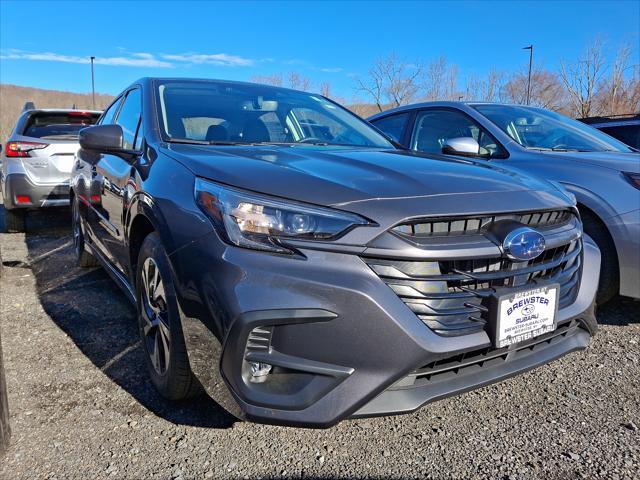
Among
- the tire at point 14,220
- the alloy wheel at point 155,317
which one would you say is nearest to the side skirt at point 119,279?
the alloy wheel at point 155,317

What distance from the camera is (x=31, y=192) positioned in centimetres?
611

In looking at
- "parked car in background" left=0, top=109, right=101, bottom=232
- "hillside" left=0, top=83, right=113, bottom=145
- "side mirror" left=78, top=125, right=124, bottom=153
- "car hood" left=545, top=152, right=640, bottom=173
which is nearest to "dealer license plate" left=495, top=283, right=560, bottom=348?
"car hood" left=545, top=152, right=640, bottom=173

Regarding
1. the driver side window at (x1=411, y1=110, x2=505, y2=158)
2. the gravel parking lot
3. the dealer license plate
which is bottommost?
the gravel parking lot

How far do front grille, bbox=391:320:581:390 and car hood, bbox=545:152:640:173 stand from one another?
1762 millimetres

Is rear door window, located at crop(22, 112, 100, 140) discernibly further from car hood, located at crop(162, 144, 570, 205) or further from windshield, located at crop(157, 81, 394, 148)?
car hood, located at crop(162, 144, 570, 205)

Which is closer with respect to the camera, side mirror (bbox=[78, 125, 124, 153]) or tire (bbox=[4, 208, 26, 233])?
side mirror (bbox=[78, 125, 124, 153])

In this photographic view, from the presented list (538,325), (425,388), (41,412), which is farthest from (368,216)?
(41,412)

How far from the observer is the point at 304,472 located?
189 cm

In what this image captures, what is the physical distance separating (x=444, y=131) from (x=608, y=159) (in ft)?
4.82

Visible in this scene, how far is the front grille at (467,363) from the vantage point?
69.1 inches

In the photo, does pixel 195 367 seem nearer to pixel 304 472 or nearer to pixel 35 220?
pixel 304 472

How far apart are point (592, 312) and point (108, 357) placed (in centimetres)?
252

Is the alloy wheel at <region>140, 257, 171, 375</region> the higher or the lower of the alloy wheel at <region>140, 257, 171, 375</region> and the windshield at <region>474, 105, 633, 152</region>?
the lower

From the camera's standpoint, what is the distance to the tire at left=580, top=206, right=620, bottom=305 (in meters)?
3.19
